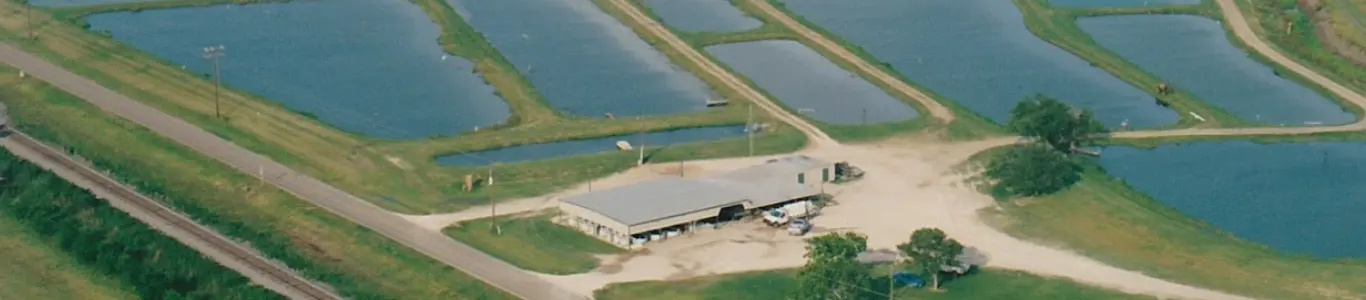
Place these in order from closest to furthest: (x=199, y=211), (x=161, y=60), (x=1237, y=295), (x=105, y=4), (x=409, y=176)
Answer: (x=1237, y=295)
(x=199, y=211)
(x=409, y=176)
(x=161, y=60)
(x=105, y=4)

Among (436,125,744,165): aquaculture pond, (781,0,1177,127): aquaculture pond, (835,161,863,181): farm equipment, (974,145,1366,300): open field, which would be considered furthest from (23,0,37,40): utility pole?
(974,145,1366,300): open field

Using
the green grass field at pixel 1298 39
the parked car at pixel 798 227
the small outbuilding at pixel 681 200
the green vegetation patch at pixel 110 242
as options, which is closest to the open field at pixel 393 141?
the small outbuilding at pixel 681 200

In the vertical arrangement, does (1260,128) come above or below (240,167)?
above

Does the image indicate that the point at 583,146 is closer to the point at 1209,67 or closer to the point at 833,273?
the point at 833,273

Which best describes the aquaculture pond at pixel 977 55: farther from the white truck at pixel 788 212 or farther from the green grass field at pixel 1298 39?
the white truck at pixel 788 212

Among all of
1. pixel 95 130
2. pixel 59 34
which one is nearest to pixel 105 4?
pixel 59 34

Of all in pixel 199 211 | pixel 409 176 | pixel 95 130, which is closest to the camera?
pixel 199 211

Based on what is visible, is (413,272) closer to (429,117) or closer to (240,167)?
(240,167)

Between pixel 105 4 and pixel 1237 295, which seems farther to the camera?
pixel 105 4
